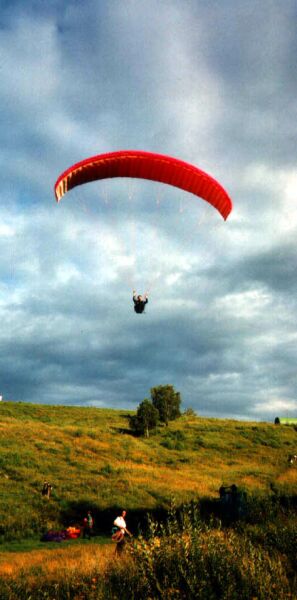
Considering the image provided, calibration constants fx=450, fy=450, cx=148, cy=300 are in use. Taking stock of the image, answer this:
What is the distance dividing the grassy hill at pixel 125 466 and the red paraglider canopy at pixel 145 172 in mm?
15233

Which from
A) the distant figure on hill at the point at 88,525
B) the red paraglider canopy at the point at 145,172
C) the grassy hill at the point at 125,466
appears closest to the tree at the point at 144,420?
the grassy hill at the point at 125,466

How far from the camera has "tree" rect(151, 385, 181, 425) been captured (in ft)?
193

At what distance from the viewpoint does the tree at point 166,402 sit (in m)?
58.8

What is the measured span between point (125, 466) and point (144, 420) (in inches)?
646

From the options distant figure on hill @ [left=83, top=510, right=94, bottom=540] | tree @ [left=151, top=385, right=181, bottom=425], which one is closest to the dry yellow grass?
distant figure on hill @ [left=83, top=510, right=94, bottom=540]

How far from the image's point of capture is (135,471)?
32344 millimetres

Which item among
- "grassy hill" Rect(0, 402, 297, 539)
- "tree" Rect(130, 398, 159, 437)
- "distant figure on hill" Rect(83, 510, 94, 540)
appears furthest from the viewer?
"tree" Rect(130, 398, 159, 437)

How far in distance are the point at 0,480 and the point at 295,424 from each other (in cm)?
5070

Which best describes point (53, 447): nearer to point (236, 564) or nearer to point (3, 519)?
point (3, 519)

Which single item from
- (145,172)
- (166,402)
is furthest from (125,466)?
(166,402)

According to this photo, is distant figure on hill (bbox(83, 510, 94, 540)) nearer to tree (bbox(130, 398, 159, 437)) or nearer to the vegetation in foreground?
the vegetation in foreground

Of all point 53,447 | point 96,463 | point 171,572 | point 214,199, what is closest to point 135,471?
point 96,463

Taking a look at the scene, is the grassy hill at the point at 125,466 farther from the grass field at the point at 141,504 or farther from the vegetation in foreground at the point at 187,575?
the vegetation in foreground at the point at 187,575

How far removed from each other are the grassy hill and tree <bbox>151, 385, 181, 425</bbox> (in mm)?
1593
